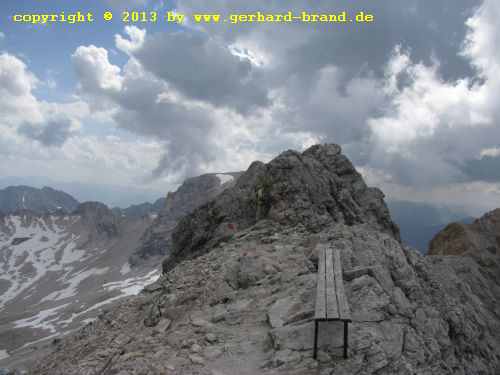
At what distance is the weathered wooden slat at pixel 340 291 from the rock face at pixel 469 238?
139 ft

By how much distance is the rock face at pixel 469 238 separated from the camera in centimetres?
5122

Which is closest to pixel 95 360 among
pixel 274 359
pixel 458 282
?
pixel 274 359

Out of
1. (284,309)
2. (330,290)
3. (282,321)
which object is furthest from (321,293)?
(284,309)

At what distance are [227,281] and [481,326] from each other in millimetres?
15778

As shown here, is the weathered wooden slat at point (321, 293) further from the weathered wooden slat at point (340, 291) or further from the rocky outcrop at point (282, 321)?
the rocky outcrop at point (282, 321)

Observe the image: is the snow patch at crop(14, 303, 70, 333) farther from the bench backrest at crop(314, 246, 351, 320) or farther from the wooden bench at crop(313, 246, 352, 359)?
the wooden bench at crop(313, 246, 352, 359)

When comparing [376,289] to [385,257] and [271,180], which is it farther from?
[271,180]

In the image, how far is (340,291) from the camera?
12016 millimetres

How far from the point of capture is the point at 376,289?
13898 millimetres

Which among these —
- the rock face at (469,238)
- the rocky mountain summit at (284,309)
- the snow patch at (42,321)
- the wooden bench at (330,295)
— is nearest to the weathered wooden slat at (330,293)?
the wooden bench at (330,295)

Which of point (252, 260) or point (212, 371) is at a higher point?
point (252, 260)

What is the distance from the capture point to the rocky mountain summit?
11.0 m

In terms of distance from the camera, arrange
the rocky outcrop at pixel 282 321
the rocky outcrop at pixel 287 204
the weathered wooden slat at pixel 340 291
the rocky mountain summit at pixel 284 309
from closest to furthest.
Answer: the weathered wooden slat at pixel 340 291 → the rocky outcrop at pixel 282 321 → the rocky mountain summit at pixel 284 309 → the rocky outcrop at pixel 287 204

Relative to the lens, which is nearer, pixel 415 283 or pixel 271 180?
pixel 415 283
